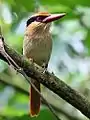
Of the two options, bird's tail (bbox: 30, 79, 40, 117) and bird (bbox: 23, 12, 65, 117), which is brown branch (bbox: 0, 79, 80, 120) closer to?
bird's tail (bbox: 30, 79, 40, 117)

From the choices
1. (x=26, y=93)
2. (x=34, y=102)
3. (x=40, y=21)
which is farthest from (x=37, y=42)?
(x=26, y=93)

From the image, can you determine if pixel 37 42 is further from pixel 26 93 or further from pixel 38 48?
pixel 26 93

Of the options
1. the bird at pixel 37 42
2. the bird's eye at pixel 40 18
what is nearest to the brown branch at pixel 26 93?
the bird at pixel 37 42

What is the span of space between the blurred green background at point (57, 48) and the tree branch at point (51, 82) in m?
0.34

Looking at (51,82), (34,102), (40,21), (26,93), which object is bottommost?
(26,93)

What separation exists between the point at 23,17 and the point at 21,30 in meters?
0.17

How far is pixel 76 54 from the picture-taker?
419cm

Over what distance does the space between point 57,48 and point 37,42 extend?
0.50 m

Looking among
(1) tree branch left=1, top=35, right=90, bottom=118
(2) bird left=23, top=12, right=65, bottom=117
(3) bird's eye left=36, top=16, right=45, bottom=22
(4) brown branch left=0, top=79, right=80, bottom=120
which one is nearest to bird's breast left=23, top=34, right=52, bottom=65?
(2) bird left=23, top=12, right=65, bottom=117

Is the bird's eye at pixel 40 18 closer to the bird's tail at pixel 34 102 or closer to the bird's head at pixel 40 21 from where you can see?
the bird's head at pixel 40 21

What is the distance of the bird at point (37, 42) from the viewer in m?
3.12

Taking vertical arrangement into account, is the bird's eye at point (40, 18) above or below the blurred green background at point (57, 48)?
above

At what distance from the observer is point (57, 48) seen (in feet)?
12.0

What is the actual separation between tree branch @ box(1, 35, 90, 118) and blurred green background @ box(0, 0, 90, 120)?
335mm
